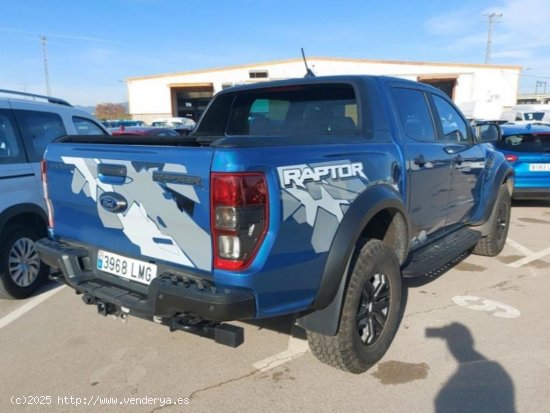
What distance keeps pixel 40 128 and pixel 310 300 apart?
11.8 feet

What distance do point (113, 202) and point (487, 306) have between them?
3409 mm

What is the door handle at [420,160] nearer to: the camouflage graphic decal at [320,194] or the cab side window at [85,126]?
the camouflage graphic decal at [320,194]

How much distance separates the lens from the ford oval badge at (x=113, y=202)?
2584 mm

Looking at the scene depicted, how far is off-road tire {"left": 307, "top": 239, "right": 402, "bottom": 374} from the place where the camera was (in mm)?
2781

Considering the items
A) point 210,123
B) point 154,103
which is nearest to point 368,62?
point 154,103

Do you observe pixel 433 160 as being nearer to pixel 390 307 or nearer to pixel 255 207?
pixel 390 307

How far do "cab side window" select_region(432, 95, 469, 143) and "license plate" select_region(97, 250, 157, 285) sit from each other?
3029mm

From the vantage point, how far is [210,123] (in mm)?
4207

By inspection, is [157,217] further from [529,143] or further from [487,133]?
[529,143]

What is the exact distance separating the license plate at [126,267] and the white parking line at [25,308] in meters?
1.73

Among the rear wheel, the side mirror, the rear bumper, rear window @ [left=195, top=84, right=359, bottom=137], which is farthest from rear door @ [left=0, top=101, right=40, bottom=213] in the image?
the side mirror

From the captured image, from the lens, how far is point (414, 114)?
387 cm

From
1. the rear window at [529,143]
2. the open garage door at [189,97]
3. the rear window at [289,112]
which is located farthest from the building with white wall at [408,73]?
Answer: the rear window at [289,112]

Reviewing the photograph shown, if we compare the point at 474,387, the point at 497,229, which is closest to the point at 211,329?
the point at 474,387
